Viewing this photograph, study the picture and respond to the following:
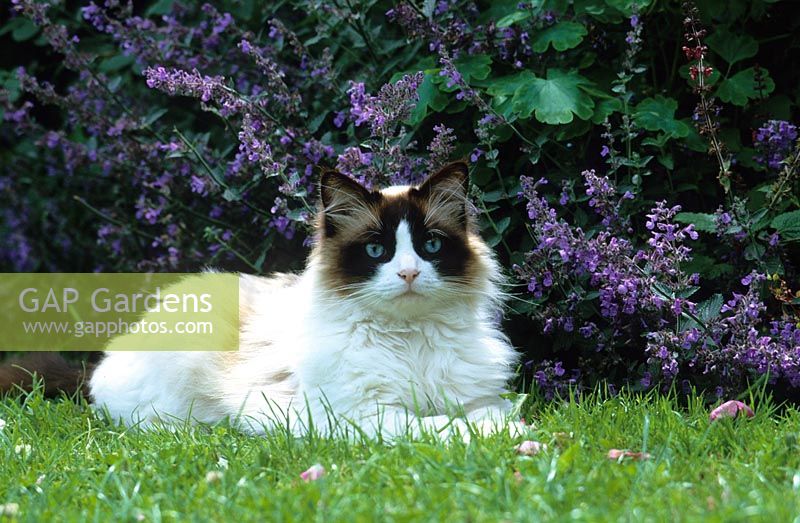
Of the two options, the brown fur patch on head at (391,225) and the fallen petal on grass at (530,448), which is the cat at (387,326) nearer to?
the brown fur patch on head at (391,225)

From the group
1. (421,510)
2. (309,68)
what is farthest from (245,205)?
(421,510)

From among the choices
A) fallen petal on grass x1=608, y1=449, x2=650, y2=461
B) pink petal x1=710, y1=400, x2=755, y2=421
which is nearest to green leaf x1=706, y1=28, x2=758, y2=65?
pink petal x1=710, y1=400, x2=755, y2=421

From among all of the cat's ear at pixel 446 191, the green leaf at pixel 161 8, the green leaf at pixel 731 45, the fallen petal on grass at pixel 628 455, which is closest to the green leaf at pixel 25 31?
the green leaf at pixel 161 8

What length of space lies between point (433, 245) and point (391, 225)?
17 cm

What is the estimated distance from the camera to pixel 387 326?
3.50 meters

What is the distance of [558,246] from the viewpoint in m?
3.67

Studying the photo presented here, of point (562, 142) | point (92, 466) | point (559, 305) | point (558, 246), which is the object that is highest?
point (562, 142)

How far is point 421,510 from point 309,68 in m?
2.90

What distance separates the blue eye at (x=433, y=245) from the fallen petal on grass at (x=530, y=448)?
2.74 ft

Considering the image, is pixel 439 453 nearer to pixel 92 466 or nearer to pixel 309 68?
pixel 92 466

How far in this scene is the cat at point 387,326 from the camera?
337cm

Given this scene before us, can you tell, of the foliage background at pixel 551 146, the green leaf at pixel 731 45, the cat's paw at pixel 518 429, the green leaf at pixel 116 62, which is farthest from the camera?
the green leaf at pixel 116 62

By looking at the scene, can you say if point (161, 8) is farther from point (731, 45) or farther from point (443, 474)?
point (443, 474)

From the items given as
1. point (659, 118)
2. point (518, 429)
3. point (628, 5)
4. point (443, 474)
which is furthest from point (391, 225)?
point (628, 5)
